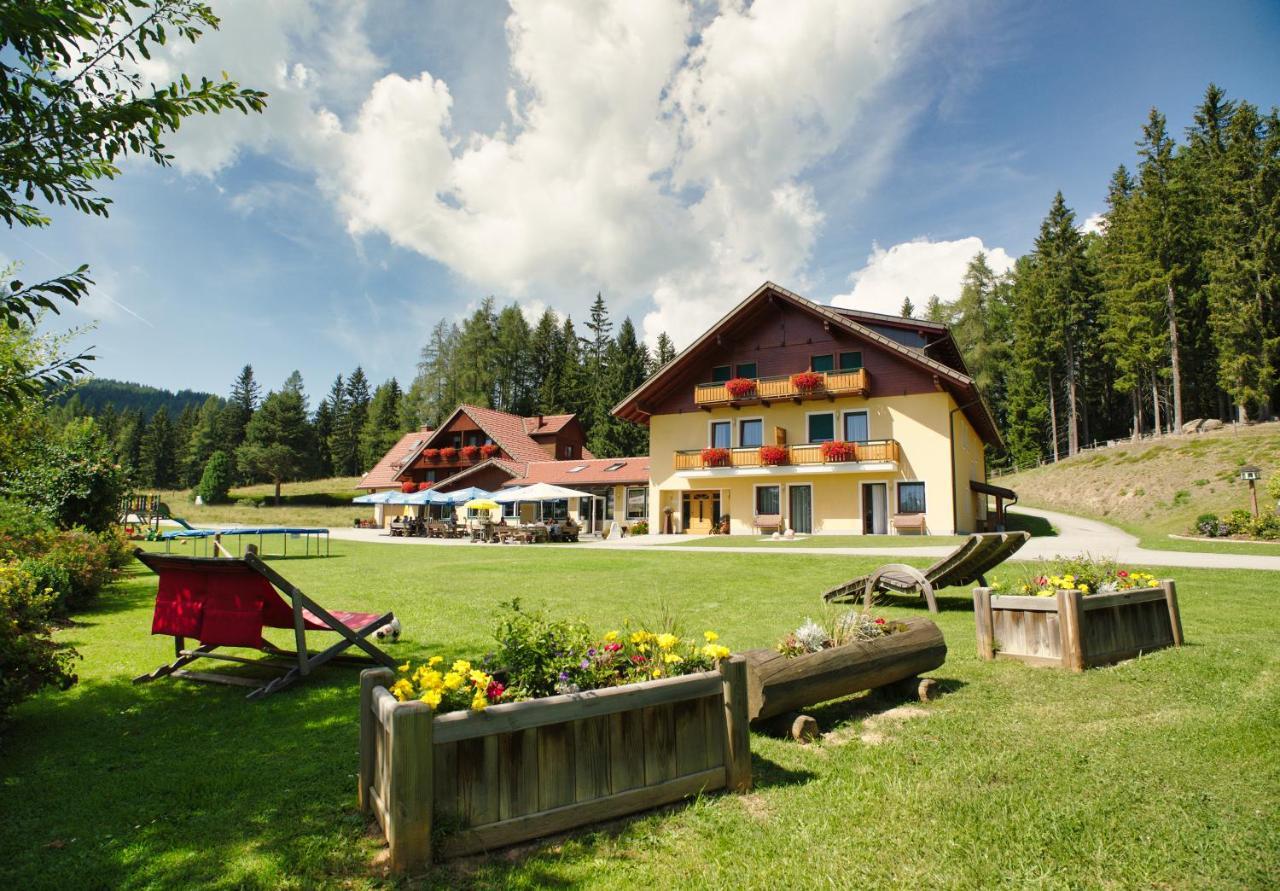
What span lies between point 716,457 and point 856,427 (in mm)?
5799

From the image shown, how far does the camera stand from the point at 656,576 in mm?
12602

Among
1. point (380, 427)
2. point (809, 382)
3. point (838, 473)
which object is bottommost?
point (838, 473)

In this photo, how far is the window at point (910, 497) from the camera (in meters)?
24.8

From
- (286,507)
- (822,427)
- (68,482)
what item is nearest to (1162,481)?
(822,427)

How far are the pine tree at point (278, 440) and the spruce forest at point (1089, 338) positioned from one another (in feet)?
0.70

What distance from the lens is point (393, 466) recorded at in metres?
45.8

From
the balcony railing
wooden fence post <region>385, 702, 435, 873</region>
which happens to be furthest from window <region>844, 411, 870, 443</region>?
wooden fence post <region>385, 702, 435, 873</region>

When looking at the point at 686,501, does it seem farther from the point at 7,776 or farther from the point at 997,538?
the point at 7,776

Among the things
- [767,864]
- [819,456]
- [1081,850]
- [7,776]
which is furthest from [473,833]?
[819,456]

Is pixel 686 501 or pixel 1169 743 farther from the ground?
pixel 686 501

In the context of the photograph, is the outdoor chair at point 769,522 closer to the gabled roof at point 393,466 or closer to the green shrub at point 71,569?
the green shrub at point 71,569

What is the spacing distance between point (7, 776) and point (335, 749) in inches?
66.9

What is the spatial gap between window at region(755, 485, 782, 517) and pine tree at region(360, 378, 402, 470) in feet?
171

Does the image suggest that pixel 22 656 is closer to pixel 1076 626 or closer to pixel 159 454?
pixel 1076 626
